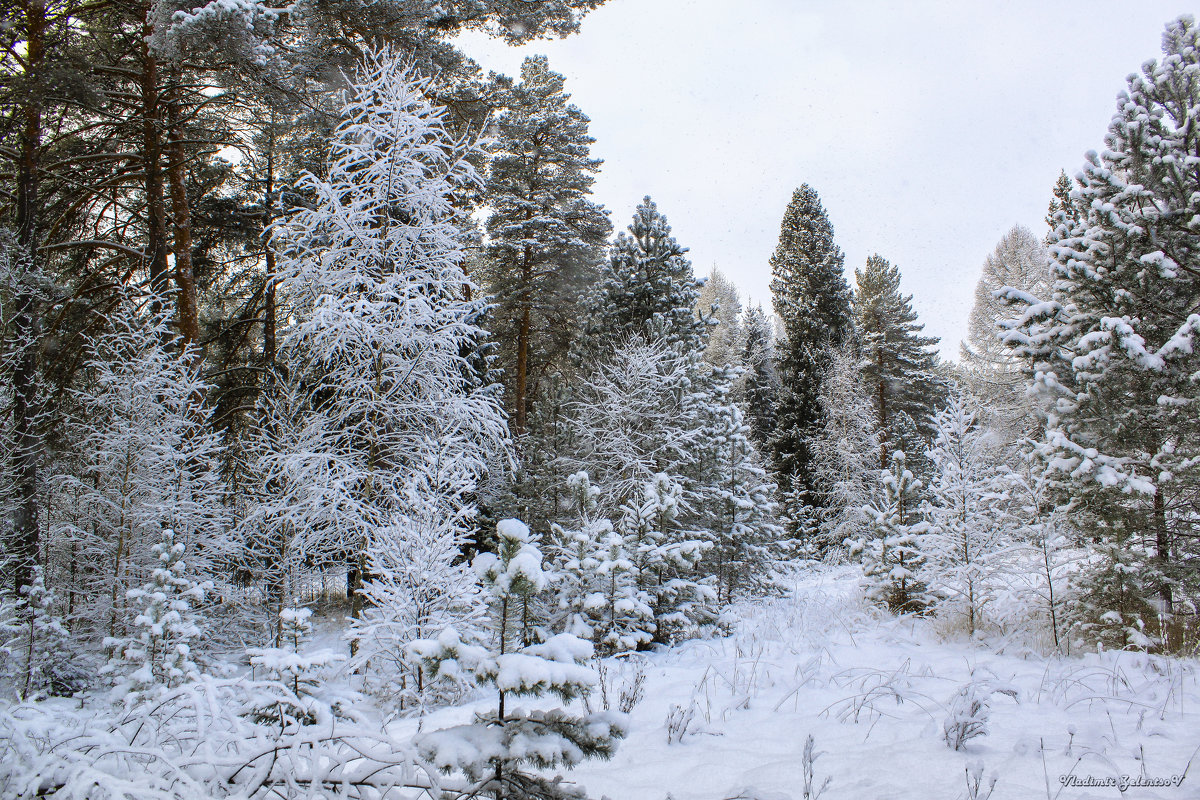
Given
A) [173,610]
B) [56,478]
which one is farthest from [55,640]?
[173,610]

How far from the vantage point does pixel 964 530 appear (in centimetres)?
713

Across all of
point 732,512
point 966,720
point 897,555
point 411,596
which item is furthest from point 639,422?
point 966,720

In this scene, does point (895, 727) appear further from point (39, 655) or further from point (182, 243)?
point (182, 243)

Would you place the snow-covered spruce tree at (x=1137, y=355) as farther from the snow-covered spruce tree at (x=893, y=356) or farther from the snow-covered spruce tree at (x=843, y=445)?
the snow-covered spruce tree at (x=893, y=356)

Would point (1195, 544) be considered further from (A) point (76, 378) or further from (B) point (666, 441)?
(A) point (76, 378)

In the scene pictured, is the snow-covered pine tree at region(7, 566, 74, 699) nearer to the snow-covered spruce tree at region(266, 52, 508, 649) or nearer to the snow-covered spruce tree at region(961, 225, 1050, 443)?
the snow-covered spruce tree at region(266, 52, 508, 649)

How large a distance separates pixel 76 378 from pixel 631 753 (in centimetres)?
1416

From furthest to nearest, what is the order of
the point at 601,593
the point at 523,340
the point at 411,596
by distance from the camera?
the point at 523,340 < the point at 601,593 < the point at 411,596

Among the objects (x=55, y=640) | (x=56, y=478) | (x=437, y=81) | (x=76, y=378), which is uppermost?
(x=437, y=81)

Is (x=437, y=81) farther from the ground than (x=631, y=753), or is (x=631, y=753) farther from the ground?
(x=437, y=81)

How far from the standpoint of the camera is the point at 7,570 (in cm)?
896

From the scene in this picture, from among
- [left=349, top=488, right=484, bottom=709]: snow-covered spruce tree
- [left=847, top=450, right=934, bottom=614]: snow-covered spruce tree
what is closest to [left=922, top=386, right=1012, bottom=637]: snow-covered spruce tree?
[left=847, top=450, right=934, bottom=614]: snow-covered spruce tree

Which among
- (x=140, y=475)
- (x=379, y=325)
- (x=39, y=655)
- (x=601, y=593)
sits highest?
(x=379, y=325)

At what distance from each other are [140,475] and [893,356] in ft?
78.7
